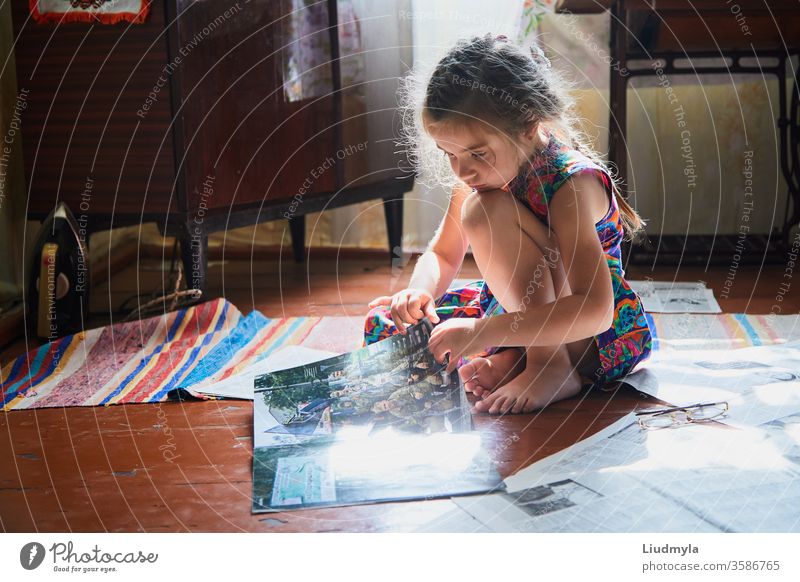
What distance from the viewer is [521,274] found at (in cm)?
98

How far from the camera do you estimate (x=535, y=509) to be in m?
0.73

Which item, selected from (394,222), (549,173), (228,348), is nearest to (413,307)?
(549,173)

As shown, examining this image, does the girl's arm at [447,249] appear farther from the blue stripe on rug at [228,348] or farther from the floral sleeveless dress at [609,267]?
the blue stripe on rug at [228,348]

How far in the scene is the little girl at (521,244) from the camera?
905mm

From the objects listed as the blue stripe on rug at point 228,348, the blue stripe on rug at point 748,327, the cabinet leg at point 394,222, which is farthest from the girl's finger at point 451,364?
the cabinet leg at point 394,222

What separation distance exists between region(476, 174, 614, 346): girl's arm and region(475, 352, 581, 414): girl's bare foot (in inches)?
4.0

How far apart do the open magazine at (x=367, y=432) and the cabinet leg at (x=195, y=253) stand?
16.7 inches

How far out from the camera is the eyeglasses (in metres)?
0.92

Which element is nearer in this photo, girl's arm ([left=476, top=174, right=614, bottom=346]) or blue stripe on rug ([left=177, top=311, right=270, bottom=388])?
girl's arm ([left=476, top=174, right=614, bottom=346])

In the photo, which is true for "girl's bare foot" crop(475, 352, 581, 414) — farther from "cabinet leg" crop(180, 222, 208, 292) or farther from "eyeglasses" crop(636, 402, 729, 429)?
"cabinet leg" crop(180, 222, 208, 292)

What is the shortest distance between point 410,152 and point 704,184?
2.24 ft

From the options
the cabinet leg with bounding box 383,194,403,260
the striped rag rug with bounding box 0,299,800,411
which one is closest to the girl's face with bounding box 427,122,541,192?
the striped rag rug with bounding box 0,299,800,411
